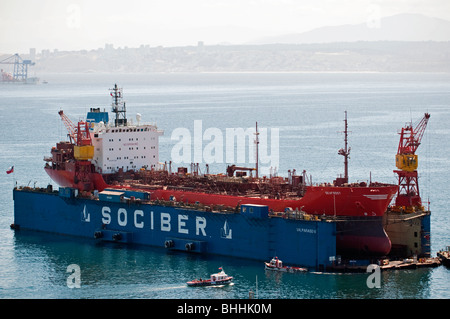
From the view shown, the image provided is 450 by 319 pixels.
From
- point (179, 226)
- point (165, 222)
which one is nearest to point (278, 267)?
point (179, 226)

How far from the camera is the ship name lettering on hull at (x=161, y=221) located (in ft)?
163

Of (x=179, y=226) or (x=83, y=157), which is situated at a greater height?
(x=83, y=157)

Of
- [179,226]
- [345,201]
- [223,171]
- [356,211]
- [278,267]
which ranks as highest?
[223,171]

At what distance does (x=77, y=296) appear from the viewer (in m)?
42.6

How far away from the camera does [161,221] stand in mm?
51281

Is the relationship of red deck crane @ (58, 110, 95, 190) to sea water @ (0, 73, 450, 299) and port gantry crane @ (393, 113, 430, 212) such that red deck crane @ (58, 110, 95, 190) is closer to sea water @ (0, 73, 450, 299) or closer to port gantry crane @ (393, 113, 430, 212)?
sea water @ (0, 73, 450, 299)

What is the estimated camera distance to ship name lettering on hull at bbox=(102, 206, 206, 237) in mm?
Result: 49594

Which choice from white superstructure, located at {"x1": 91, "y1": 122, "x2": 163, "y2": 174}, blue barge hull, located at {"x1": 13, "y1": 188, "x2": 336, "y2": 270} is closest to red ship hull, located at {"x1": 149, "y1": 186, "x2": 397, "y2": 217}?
Result: blue barge hull, located at {"x1": 13, "y1": 188, "x2": 336, "y2": 270}

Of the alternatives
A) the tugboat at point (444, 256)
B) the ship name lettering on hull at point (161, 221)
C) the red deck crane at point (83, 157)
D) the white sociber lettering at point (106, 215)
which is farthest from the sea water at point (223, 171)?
the red deck crane at point (83, 157)

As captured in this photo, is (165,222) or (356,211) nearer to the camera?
(356,211)

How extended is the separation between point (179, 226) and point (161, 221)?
1289 millimetres

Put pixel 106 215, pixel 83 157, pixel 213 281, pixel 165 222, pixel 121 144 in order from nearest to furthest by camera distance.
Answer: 1. pixel 213 281
2. pixel 165 222
3. pixel 106 215
4. pixel 83 157
5. pixel 121 144

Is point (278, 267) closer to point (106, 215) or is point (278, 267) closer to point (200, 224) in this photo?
point (200, 224)

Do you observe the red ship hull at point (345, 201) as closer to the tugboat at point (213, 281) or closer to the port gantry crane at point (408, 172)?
the port gantry crane at point (408, 172)
